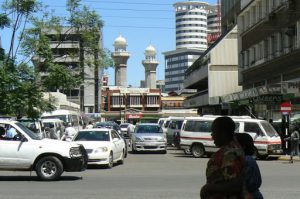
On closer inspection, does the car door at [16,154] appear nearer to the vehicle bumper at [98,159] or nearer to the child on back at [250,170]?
the vehicle bumper at [98,159]

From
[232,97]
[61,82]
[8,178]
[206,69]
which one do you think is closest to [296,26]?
[232,97]

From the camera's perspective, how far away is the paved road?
12.7m

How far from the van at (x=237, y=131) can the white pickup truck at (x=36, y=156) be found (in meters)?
11.1

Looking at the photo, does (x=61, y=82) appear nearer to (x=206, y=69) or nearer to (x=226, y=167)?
(x=226, y=167)

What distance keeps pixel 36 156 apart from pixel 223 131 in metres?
12.0

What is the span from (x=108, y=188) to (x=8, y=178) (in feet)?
14.0

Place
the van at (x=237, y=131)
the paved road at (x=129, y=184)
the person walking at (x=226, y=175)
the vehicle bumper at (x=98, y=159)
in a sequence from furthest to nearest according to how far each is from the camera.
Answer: the van at (x=237, y=131) < the vehicle bumper at (x=98, y=159) < the paved road at (x=129, y=184) < the person walking at (x=226, y=175)

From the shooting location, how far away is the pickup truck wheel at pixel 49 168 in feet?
53.0

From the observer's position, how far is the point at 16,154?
53.0 ft

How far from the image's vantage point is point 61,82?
85.0 feet

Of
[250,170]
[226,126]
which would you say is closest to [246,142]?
[250,170]

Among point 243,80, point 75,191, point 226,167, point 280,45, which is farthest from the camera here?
point 243,80

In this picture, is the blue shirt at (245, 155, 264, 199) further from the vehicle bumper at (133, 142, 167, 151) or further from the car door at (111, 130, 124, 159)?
the vehicle bumper at (133, 142, 167, 151)

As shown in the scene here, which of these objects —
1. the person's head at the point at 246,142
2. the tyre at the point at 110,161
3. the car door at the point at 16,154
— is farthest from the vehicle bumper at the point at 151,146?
the person's head at the point at 246,142
